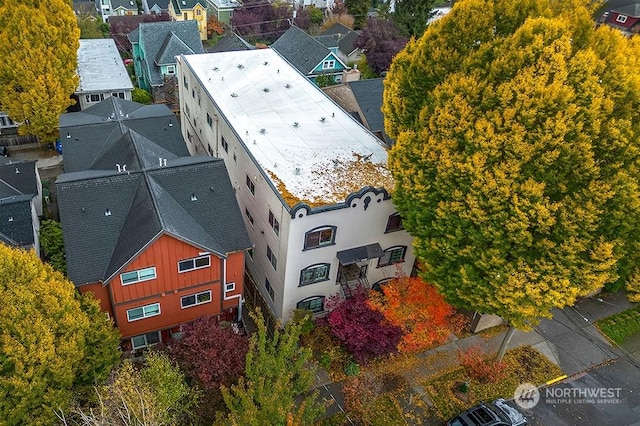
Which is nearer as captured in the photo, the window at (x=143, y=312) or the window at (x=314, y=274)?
the window at (x=143, y=312)

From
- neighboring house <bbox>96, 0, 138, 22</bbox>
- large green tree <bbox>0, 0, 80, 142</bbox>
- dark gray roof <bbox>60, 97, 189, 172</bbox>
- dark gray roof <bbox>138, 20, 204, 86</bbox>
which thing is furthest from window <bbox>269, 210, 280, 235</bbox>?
neighboring house <bbox>96, 0, 138, 22</bbox>

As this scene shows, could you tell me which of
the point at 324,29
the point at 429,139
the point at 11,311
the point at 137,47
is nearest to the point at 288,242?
the point at 429,139

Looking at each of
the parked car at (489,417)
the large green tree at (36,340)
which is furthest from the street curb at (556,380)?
the large green tree at (36,340)

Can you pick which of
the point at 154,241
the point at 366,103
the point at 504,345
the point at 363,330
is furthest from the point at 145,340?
the point at 366,103

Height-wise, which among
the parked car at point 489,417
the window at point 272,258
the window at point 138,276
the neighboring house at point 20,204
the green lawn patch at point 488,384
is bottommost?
the green lawn patch at point 488,384

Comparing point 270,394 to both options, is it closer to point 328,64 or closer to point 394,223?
point 394,223

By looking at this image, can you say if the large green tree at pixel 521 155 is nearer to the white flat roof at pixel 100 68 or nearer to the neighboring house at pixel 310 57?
the white flat roof at pixel 100 68

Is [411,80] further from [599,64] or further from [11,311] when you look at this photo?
[11,311]
